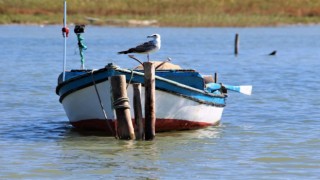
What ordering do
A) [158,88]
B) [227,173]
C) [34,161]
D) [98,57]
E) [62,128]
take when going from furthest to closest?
[98,57] < [62,128] < [158,88] < [34,161] < [227,173]

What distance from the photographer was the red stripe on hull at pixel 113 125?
21.2 meters

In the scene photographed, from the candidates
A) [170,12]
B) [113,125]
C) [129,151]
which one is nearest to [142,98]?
[113,125]

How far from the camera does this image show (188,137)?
72.0 ft

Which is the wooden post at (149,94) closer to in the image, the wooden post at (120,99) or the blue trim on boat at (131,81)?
the wooden post at (120,99)

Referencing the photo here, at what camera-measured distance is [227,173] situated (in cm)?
1769

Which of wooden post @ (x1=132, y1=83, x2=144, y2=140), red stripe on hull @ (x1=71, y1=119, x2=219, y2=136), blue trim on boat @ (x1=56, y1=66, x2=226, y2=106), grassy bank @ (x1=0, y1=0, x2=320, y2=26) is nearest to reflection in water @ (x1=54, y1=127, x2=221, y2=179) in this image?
red stripe on hull @ (x1=71, y1=119, x2=219, y2=136)

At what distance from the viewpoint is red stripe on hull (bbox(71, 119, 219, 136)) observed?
2123 cm

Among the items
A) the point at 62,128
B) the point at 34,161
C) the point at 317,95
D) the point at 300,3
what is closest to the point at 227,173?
the point at 34,161

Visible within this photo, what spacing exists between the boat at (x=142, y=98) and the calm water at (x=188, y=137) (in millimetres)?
307

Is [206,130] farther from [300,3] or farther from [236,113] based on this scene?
[300,3]

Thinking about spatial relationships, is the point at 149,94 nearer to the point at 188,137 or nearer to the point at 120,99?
the point at 120,99

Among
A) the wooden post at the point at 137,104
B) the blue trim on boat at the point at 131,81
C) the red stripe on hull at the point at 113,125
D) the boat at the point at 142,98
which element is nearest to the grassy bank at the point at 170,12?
the boat at the point at 142,98

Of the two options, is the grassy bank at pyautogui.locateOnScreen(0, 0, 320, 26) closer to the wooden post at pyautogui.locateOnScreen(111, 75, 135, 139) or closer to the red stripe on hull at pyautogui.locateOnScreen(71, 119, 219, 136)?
the red stripe on hull at pyautogui.locateOnScreen(71, 119, 219, 136)

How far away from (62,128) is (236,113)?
218 inches
